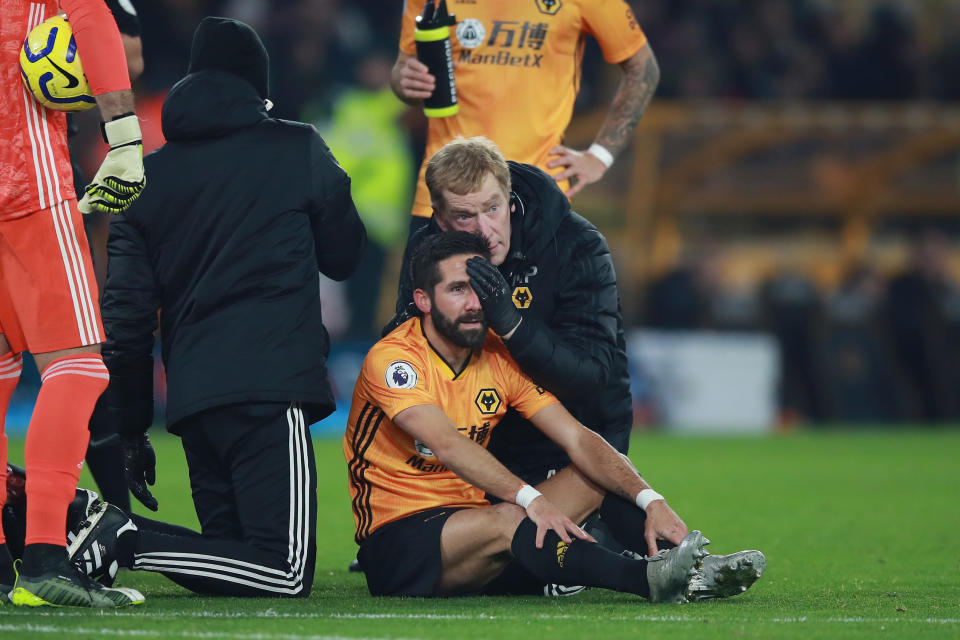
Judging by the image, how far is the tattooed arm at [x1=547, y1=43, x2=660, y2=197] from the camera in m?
6.08

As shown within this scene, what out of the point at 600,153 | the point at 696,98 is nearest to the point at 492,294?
the point at 600,153

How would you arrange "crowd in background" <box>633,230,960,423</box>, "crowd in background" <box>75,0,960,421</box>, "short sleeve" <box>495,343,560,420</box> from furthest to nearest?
"crowd in background" <box>633,230,960,423</box> → "crowd in background" <box>75,0,960,421</box> → "short sleeve" <box>495,343,560,420</box>

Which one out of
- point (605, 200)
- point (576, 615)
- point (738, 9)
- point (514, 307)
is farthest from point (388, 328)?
point (738, 9)

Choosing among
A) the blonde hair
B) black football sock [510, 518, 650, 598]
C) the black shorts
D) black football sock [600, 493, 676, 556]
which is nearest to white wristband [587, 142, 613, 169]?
the blonde hair

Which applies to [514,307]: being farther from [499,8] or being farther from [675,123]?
[675,123]

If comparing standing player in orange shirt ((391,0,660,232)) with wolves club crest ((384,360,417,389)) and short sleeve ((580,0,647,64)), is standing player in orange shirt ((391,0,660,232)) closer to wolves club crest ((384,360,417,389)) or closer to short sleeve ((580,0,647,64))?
short sleeve ((580,0,647,64))

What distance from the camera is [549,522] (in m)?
4.31

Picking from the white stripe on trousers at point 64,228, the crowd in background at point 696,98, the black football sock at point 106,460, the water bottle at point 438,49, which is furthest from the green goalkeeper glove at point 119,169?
the crowd in background at point 696,98

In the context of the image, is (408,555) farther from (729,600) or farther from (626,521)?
(729,600)

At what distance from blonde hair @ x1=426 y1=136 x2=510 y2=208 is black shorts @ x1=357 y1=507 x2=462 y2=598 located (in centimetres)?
112

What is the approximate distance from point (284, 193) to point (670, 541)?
66.0 inches

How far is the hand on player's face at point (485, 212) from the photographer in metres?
4.87

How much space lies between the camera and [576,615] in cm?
412

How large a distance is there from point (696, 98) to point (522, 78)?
1036 cm
